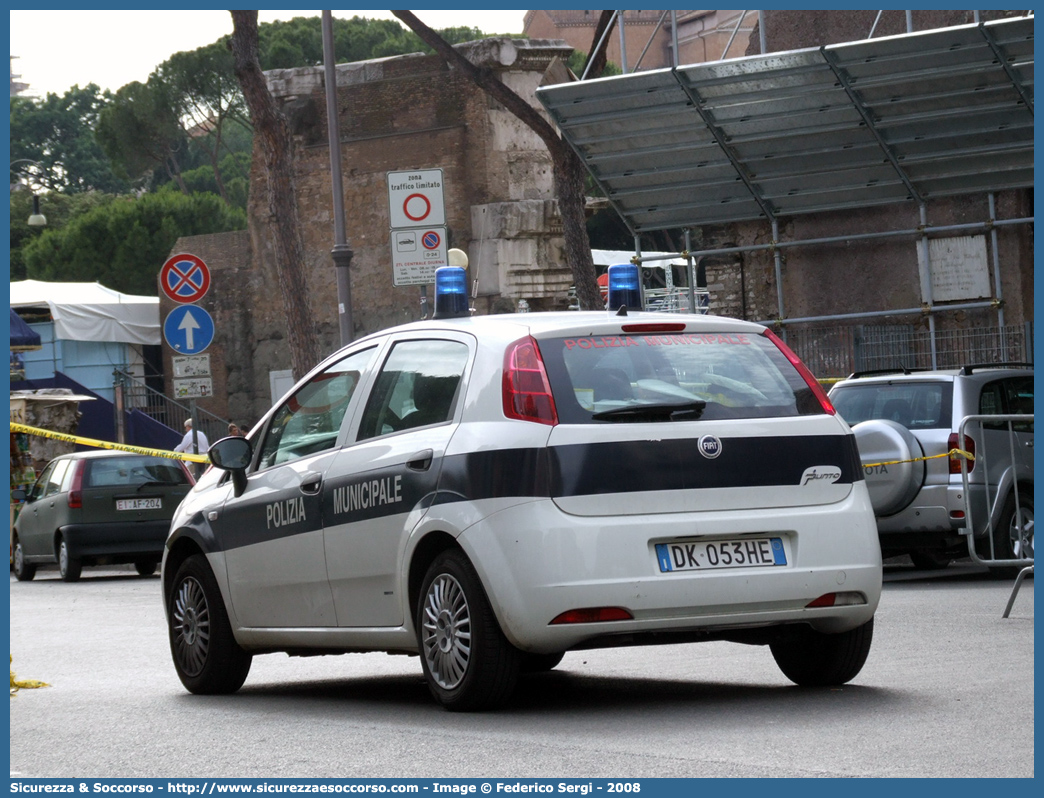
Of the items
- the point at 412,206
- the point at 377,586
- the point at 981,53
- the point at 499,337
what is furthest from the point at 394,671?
the point at 981,53

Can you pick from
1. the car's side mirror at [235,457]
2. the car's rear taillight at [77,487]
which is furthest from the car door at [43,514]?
the car's side mirror at [235,457]

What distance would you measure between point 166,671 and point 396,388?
3.16m

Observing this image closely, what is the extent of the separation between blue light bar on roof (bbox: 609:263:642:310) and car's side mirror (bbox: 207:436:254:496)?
1.87 metres

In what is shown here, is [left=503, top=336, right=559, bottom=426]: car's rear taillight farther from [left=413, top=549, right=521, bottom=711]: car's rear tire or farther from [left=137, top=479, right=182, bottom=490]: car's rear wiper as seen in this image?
[left=137, top=479, right=182, bottom=490]: car's rear wiper

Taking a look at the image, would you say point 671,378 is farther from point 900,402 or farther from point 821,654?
point 900,402

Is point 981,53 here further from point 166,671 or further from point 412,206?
point 166,671

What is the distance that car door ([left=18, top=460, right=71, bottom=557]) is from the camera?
21.0 metres


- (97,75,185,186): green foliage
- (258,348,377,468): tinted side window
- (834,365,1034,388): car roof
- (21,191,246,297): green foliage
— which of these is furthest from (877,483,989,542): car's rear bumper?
(97,75,185,186): green foliage

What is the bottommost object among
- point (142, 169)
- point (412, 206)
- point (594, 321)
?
point (594, 321)

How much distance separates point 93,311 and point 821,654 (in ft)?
130

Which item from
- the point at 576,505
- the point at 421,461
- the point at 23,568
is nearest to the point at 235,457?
the point at 421,461

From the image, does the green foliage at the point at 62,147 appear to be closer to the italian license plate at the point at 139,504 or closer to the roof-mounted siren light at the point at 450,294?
the italian license plate at the point at 139,504

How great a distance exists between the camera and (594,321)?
737 centimetres

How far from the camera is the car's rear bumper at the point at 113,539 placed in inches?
810
